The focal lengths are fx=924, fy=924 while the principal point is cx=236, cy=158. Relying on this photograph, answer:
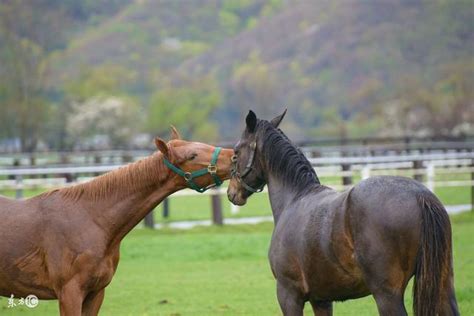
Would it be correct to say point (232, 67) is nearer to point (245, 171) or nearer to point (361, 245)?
point (245, 171)

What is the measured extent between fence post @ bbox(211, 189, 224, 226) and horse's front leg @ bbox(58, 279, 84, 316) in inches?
473

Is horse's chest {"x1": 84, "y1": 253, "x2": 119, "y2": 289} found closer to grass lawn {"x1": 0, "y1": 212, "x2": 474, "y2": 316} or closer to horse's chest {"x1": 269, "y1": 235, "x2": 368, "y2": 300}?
horse's chest {"x1": 269, "y1": 235, "x2": 368, "y2": 300}

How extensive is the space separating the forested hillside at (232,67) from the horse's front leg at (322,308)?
45.1 metres

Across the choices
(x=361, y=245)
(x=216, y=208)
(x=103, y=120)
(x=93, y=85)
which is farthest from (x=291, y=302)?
(x=93, y=85)

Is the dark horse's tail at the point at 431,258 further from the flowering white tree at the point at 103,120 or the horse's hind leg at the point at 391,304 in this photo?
the flowering white tree at the point at 103,120

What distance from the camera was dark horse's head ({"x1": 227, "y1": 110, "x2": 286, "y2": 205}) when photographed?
7.44 m

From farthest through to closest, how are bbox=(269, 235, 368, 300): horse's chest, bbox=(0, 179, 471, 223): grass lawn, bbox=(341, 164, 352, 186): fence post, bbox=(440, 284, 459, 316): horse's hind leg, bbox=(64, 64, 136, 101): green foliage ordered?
bbox=(64, 64, 136, 101): green foliage < bbox=(0, 179, 471, 223): grass lawn < bbox=(341, 164, 352, 186): fence post < bbox=(269, 235, 368, 300): horse's chest < bbox=(440, 284, 459, 316): horse's hind leg

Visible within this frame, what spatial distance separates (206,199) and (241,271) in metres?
17.1

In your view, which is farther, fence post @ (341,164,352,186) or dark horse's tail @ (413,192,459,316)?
fence post @ (341,164,352,186)

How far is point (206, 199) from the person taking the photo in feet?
101

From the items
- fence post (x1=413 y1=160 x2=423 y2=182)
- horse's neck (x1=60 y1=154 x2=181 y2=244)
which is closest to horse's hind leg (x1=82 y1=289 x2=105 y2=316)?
horse's neck (x1=60 y1=154 x2=181 y2=244)

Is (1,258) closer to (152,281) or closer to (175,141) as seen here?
(175,141)

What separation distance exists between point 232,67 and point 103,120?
39.2 meters

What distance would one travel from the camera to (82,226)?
710cm
